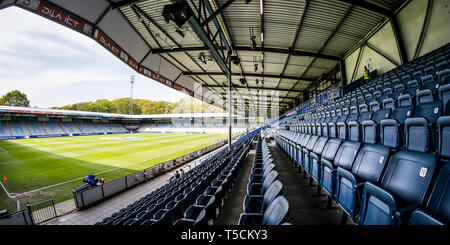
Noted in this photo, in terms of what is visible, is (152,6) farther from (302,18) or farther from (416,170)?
(416,170)

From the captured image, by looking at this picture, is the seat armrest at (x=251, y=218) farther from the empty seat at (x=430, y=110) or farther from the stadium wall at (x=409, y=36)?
the stadium wall at (x=409, y=36)

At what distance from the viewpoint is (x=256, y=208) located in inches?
86.9

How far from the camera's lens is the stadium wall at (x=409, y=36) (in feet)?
19.9

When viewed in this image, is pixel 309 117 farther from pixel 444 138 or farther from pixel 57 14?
pixel 57 14

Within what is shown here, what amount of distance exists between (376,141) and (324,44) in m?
8.81

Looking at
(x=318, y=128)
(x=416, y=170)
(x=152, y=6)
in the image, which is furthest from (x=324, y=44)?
(x=416, y=170)

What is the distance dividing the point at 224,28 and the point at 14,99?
242 ft

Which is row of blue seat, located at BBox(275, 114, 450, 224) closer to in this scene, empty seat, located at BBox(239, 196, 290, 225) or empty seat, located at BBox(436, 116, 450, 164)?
empty seat, located at BBox(436, 116, 450, 164)

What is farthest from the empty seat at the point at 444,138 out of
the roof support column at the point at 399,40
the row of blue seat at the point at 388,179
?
the roof support column at the point at 399,40

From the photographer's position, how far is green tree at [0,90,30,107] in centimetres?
4927

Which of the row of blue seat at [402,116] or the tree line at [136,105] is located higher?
the tree line at [136,105]

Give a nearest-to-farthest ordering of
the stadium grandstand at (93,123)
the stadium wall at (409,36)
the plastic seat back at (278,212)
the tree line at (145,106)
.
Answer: the plastic seat back at (278,212) < the stadium wall at (409,36) < the stadium grandstand at (93,123) < the tree line at (145,106)

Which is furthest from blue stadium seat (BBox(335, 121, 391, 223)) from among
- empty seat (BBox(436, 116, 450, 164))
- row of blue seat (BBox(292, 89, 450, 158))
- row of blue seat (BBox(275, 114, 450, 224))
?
row of blue seat (BBox(292, 89, 450, 158))

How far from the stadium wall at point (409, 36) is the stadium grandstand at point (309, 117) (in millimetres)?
40
